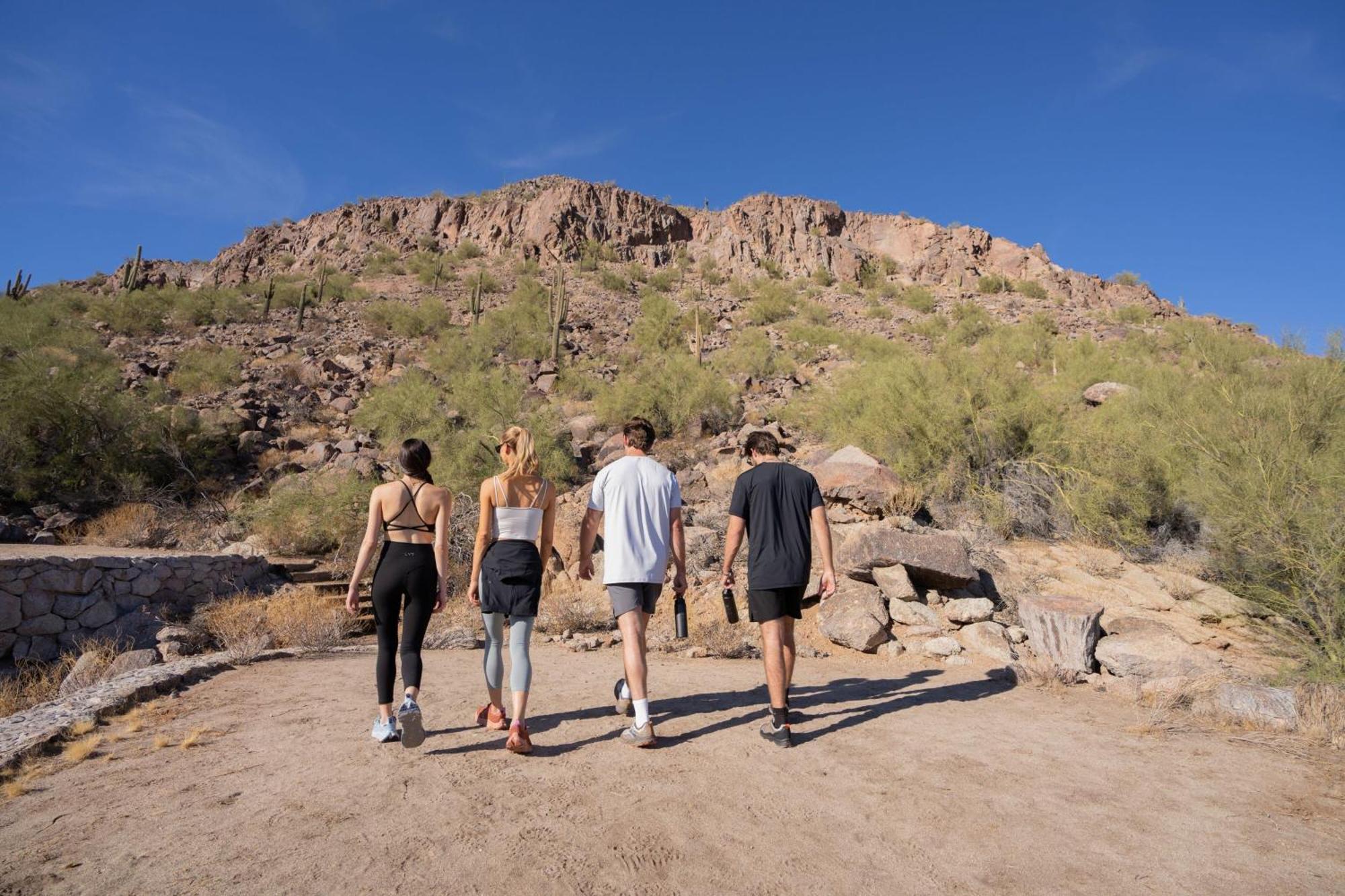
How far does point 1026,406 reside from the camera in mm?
11258

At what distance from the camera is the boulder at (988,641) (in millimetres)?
6832

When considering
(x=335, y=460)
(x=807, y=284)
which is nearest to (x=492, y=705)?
(x=335, y=460)

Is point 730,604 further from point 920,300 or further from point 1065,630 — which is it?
point 920,300

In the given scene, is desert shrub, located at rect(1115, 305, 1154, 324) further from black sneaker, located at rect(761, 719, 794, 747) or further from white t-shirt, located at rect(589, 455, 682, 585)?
white t-shirt, located at rect(589, 455, 682, 585)

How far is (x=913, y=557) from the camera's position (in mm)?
7891

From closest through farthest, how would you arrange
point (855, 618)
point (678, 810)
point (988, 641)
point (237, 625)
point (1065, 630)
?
point (678, 810) → point (1065, 630) → point (988, 641) → point (855, 618) → point (237, 625)

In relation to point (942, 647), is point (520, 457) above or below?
above

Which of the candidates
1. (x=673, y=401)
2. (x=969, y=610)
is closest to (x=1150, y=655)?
(x=969, y=610)

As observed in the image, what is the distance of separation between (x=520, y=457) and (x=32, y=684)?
24.8 feet

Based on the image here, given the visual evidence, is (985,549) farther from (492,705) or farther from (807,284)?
(807,284)

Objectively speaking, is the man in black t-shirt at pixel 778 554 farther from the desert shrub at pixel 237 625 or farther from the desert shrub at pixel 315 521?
the desert shrub at pixel 315 521

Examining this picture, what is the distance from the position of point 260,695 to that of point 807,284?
158 feet

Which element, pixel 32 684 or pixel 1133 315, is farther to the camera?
pixel 1133 315

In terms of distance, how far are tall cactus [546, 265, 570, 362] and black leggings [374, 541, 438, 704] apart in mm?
22205
